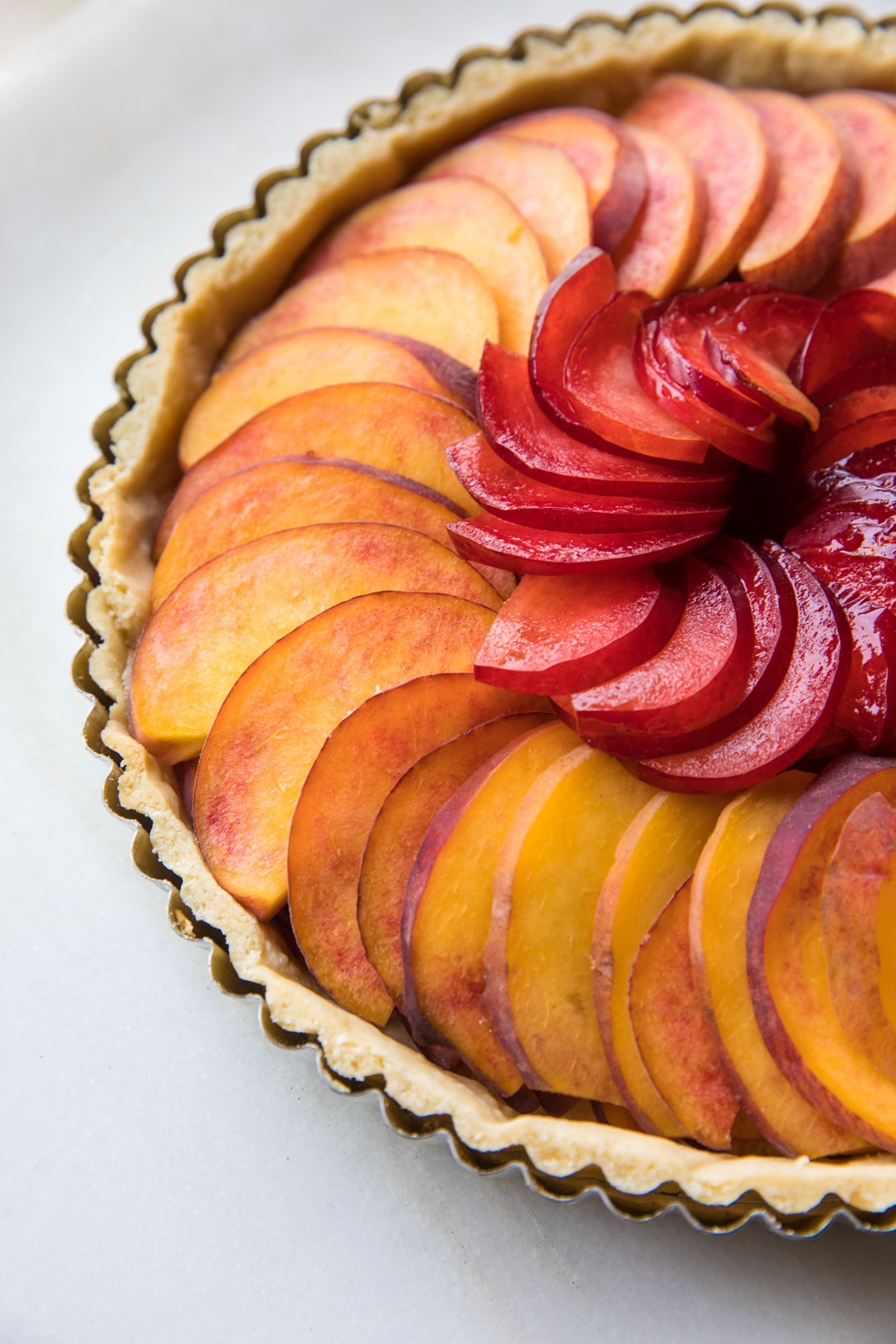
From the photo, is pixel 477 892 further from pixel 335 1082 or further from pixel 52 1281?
pixel 52 1281

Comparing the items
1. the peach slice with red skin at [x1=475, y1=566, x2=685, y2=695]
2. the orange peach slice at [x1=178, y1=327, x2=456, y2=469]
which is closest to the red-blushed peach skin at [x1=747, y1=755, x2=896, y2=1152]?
the peach slice with red skin at [x1=475, y1=566, x2=685, y2=695]

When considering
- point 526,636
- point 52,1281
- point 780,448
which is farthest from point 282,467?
point 52,1281

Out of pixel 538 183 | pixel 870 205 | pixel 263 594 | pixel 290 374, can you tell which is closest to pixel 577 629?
pixel 263 594

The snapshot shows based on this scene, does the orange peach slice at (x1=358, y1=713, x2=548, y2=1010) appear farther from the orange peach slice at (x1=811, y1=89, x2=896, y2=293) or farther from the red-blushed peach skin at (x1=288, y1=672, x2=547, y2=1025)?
the orange peach slice at (x1=811, y1=89, x2=896, y2=293)

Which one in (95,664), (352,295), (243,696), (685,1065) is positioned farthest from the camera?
(352,295)

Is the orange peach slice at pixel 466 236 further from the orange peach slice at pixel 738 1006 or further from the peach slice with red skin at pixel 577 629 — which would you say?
the orange peach slice at pixel 738 1006

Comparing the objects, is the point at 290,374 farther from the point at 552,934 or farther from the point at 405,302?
the point at 552,934

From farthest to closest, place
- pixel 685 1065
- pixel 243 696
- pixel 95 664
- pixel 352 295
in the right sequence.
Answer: pixel 352 295
pixel 95 664
pixel 243 696
pixel 685 1065
